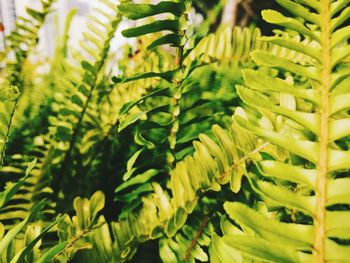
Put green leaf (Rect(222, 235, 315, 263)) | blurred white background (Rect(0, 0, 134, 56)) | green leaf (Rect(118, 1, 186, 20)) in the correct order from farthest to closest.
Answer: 1. blurred white background (Rect(0, 0, 134, 56))
2. green leaf (Rect(118, 1, 186, 20))
3. green leaf (Rect(222, 235, 315, 263))

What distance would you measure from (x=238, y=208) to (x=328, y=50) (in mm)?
145

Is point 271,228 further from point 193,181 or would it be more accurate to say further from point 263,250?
point 193,181

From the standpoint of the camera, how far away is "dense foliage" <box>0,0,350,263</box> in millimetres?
301

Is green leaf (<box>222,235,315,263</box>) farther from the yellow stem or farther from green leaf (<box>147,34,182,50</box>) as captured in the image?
green leaf (<box>147,34,182,50</box>)

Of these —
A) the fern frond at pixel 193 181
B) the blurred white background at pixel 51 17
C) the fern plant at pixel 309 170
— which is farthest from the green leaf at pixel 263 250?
the blurred white background at pixel 51 17

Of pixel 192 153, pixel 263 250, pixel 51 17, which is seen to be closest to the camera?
pixel 263 250

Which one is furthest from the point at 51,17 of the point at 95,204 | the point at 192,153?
the point at 95,204

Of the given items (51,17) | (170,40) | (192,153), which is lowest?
(192,153)

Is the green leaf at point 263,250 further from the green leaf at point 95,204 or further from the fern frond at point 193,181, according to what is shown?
the green leaf at point 95,204

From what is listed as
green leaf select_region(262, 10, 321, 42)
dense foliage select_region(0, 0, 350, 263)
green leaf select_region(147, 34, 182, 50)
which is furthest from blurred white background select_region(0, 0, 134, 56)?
green leaf select_region(262, 10, 321, 42)

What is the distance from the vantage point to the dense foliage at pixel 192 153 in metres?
0.30

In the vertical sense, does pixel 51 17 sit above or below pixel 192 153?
above

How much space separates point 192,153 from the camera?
0.66 metres

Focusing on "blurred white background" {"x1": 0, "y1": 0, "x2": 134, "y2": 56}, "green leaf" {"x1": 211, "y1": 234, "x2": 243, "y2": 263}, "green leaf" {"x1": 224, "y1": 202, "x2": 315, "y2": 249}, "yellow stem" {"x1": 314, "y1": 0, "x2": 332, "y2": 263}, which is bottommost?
"green leaf" {"x1": 211, "y1": 234, "x2": 243, "y2": 263}
